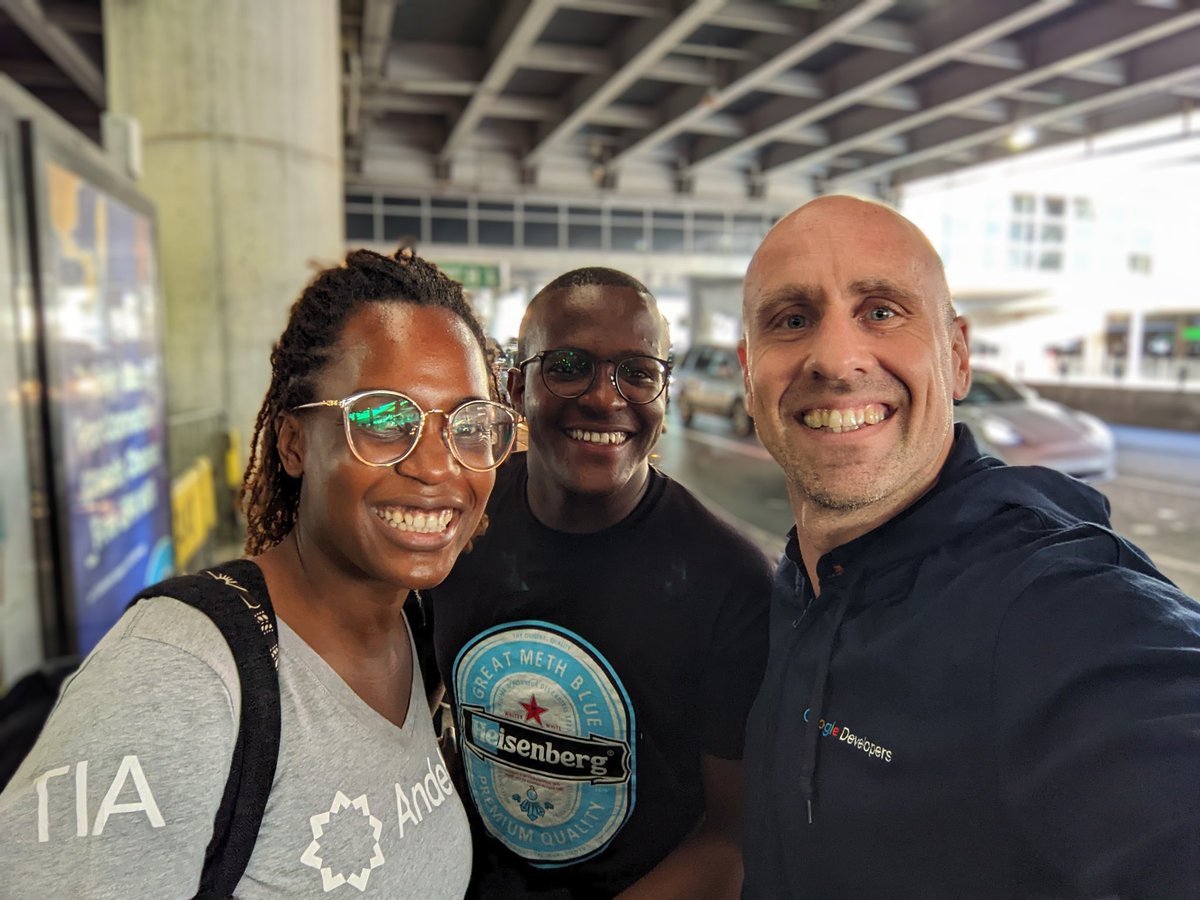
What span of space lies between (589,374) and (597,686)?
25.7 inches

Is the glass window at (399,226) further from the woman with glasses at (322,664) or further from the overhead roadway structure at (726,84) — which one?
the woman with glasses at (322,664)

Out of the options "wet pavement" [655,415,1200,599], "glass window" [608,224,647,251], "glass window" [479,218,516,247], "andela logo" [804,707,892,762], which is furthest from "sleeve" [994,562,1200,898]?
"glass window" [608,224,647,251]

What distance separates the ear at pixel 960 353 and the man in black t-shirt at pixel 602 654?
0.56 meters

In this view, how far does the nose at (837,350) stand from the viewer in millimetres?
1458

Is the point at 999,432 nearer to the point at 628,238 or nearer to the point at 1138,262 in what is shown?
the point at 628,238

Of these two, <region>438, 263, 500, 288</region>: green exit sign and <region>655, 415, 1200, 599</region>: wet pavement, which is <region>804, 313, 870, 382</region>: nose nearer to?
<region>655, 415, 1200, 599</region>: wet pavement

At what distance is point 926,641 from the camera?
125 centimetres

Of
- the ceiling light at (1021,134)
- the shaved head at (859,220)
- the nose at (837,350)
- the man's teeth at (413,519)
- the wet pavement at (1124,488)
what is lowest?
the wet pavement at (1124,488)

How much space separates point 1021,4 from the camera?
440 inches

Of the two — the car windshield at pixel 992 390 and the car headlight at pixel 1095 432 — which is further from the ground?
the car windshield at pixel 992 390

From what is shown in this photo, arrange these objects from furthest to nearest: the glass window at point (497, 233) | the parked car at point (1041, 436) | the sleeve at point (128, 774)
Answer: the glass window at point (497, 233) → the parked car at point (1041, 436) → the sleeve at point (128, 774)

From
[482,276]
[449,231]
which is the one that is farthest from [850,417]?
[449,231]

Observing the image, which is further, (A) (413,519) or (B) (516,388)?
(B) (516,388)

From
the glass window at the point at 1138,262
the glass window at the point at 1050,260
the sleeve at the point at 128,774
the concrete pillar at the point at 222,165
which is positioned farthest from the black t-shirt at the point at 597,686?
the glass window at the point at 1138,262
